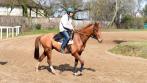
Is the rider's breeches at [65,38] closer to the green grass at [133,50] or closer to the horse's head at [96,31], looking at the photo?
the horse's head at [96,31]

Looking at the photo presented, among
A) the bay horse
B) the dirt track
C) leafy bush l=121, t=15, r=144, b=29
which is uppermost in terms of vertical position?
the bay horse

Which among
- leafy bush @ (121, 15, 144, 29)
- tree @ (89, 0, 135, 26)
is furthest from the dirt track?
leafy bush @ (121, 15, 144, 29)

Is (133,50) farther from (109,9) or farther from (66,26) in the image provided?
(109,9)

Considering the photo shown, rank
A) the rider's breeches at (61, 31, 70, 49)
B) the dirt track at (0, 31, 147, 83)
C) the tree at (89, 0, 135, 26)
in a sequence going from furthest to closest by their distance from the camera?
1. the tree at (89, 0, 135, 26)
2. the rider's breeches at (61, 31, 70, 49)
3. the dirt track at (0, 31, 147, 83)

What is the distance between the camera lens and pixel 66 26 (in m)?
13.2

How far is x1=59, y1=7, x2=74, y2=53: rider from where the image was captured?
13.2 metres

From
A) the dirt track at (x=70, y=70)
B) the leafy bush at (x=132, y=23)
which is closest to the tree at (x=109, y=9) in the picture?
the leafy bush at (x=132, y=23)

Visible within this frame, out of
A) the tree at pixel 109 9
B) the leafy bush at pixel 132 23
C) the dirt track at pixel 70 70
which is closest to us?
the dirt track at pixel 70 70

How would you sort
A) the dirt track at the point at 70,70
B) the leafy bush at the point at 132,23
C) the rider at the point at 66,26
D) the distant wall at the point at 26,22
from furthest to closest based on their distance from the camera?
1. the leafy bush at the point at 132,23
2. the distant wall at the point at 26,22
3. the rider at the point at 66,26
4. the dirt track at the point at 70,70

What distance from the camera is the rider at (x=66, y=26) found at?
13.2m

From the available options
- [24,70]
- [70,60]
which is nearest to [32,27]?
[70,60]

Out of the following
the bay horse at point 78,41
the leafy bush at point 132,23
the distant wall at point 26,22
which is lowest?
the leafy bush at point 132,23

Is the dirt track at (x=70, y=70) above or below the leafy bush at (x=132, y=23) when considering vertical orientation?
above

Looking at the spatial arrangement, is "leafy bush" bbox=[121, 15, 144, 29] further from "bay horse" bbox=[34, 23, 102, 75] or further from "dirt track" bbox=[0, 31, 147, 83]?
"bay horse" bbox=[34, 23, 102, 75]
